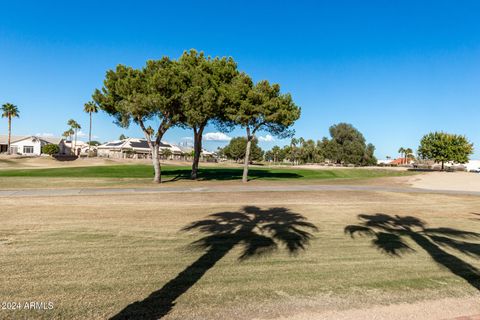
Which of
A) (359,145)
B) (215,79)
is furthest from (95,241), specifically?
(359,145)

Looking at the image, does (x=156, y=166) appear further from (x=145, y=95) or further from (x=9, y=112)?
(x=9, y=112)

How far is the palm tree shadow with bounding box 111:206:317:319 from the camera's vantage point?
517 cm

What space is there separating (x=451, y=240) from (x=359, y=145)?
9902 centimetres

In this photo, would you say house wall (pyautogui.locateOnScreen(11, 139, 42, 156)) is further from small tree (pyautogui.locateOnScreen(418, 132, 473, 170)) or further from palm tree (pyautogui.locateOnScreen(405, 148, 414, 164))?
palm tree (pyautogui.locateOnScreen(405, 148, 414, 164))

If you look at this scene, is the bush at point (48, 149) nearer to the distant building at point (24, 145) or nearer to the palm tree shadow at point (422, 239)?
the distant building at point (24, 145)

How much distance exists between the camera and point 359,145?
102812mm

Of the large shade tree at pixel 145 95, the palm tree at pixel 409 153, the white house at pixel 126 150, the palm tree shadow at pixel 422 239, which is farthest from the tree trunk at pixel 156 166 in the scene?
the palm tree at pixel 409 153

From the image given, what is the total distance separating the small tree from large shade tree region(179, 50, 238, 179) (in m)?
66.3

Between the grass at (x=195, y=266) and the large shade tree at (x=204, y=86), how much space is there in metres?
15.2

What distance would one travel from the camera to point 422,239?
10148 millimetres

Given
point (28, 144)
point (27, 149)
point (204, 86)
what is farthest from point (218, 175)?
point (27, 149)

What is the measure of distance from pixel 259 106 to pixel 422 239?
2158cm

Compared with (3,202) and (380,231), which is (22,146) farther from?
(380,231)

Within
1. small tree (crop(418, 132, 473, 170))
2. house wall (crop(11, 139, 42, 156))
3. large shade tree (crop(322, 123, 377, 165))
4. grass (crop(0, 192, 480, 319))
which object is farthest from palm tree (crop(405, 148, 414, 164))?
grass (crop(0, 192, 480, 319))
